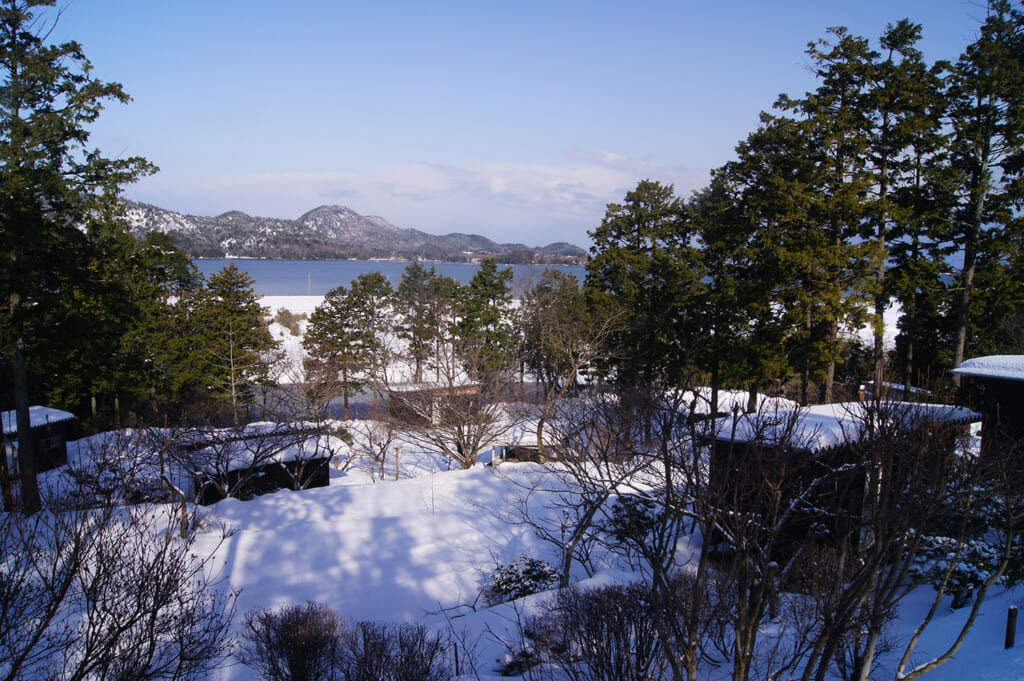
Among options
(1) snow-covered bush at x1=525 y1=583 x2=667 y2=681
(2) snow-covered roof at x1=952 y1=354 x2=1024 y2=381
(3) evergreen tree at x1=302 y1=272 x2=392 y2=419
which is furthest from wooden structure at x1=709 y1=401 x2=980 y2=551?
(3) evergreen tree at x1=302 y1=272 x2=392 y2=419

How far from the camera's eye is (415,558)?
1227 cm

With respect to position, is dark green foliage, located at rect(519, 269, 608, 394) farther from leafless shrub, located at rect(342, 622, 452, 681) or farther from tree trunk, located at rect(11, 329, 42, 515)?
tree trunk, located at rect(11, 329, 42, 515)

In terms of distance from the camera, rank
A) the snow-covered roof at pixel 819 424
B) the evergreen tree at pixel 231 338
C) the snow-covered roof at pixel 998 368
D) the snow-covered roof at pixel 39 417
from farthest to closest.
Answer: the evergreen tree at pixel 231 338, the snow-covered roof at pixel 39 417, the snow-covered roof at pixel 998 368, the snow-covered roof at pixel 819 424

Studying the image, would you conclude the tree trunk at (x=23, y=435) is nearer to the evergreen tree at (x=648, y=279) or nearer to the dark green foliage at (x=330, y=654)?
the dark green foliage at (x=330, y=654)

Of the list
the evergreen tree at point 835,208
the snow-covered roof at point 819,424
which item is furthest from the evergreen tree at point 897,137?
the snow-covered roof at point 819,424

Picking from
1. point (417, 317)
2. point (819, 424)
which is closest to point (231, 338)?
point (417, 317)

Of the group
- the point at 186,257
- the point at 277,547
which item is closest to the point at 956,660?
the point at 277,547

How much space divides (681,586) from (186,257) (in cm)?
3222

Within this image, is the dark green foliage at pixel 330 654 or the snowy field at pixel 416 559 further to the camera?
the snowy field at pixel 416 559

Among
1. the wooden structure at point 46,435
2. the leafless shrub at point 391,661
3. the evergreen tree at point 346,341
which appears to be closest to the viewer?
the leafless shrub at point 391,661

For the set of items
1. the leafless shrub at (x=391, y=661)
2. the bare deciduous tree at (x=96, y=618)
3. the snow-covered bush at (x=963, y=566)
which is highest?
the bare deciduous tree at (x=96, y=618)

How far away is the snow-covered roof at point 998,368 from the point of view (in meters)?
11.0

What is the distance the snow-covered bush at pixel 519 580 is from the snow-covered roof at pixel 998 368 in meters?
8.90

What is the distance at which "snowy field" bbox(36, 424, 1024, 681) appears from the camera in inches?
326
